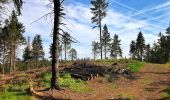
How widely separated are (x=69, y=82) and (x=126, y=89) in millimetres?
4552

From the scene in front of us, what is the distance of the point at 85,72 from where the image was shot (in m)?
30.2

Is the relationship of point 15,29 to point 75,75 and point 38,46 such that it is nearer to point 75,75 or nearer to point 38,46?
point 75,75

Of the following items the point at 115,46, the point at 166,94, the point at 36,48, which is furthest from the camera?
the point at 115,46

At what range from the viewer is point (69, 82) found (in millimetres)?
25031

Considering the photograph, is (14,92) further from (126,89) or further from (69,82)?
(126,89)

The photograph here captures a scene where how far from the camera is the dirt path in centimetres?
2166

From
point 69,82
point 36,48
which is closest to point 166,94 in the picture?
point 69,82

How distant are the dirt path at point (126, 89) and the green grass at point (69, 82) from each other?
74 centimetres

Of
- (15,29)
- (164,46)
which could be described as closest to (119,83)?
(15,29)

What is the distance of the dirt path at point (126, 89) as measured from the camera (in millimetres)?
21656

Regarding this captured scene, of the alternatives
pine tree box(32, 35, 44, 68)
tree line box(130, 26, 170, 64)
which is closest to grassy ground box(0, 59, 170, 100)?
tree line box(130, 26, 170, 64)

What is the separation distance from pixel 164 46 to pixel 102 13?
30227mm

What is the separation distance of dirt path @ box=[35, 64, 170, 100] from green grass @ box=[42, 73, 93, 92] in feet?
2.43

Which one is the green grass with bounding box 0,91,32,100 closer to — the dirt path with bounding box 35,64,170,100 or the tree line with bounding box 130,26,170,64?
the dirt path with bounding box 35,64,170,100
